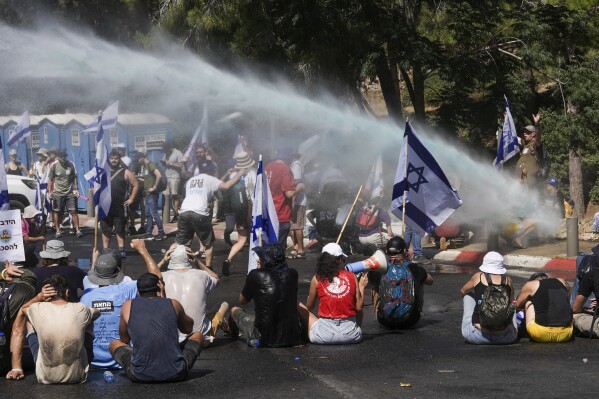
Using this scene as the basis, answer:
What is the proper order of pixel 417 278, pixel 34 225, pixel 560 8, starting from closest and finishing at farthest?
pixel 417 278 < pixel 34 225 < pixel 560 8

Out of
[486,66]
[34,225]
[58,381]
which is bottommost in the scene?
[58,381]

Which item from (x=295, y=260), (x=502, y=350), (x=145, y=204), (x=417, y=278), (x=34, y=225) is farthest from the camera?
(x=145, y=204)

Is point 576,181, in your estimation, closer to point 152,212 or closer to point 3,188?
point 152,212

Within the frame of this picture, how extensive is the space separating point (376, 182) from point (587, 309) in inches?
333

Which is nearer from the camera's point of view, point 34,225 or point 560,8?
Answer: point 34,225

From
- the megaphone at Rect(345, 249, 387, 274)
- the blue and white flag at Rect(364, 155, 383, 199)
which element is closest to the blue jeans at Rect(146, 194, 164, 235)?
the blue and white flag at Rect(364, 155, 383, 199)

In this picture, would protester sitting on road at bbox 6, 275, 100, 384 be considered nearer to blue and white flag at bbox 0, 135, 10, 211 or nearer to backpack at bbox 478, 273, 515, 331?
blue and white flag at bbox 0, 135, 10, 211

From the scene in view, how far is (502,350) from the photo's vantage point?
1016cm

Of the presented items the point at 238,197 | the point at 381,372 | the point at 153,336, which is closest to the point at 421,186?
the point at 381,372

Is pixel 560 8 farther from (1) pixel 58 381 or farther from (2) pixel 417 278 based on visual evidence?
(1) pixel 58 381

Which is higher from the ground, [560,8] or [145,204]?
[560,8]

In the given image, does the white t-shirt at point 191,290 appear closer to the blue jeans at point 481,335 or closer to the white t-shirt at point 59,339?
the white t-shirt at point 59,339

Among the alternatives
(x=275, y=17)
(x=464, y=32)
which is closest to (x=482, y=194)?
(x=464, y=32)

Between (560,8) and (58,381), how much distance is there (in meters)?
14.7
